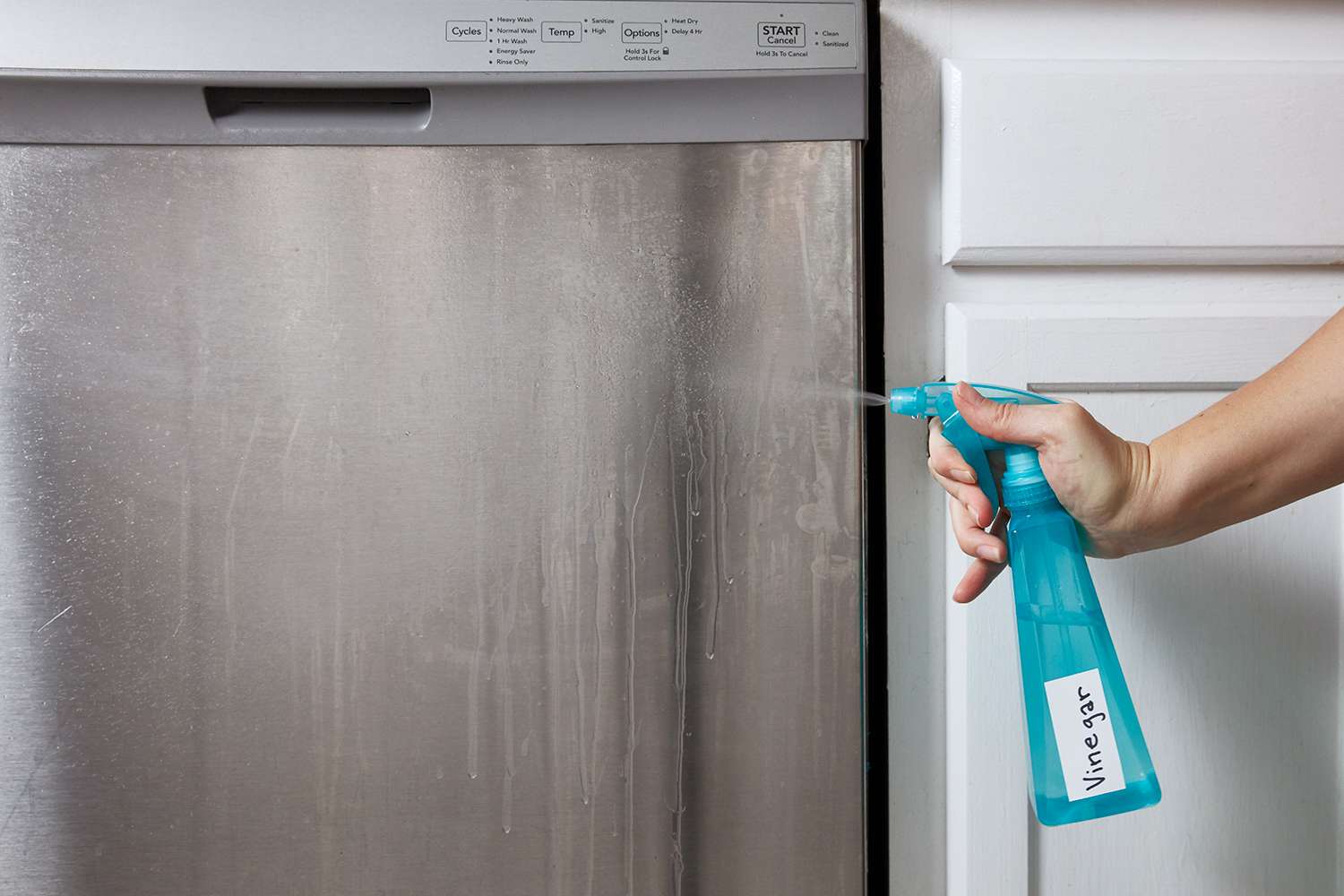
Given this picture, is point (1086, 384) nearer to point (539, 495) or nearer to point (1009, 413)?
point (1009, 413)

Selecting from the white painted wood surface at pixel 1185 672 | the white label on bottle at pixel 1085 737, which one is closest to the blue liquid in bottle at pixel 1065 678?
the white label on bottle at pixel 1085 737

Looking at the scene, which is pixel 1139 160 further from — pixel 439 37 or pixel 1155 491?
pixel 439 37

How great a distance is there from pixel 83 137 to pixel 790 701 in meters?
0.61

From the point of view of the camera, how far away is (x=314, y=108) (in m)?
0.59

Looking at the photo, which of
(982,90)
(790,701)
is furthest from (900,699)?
(982,90)

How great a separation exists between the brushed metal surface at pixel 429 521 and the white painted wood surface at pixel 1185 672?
0.32ft

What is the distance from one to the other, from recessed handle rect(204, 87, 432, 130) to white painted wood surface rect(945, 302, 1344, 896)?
0.42 m

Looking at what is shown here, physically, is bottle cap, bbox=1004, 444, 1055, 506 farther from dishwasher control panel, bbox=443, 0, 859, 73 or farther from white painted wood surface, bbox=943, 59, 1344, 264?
dishwasher control panel, bbox=443, 0, 859, 73

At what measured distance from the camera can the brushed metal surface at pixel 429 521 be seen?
0.58m

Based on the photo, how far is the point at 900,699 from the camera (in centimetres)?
63

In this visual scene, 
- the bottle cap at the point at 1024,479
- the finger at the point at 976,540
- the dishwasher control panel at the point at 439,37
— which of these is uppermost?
the dishwasher control panel at the point at 439,37

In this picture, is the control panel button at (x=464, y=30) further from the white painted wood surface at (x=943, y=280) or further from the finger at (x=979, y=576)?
the finger at (x=979, y=576)

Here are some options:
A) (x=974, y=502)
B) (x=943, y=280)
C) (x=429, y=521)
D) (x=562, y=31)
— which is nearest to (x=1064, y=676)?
(x=974, y=502)

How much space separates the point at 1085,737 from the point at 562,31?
21.6 inches
